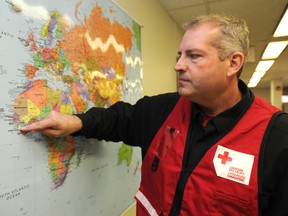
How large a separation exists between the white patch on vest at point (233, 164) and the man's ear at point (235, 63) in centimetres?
31

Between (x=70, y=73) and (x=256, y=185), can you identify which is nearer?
(x=256, y=185)

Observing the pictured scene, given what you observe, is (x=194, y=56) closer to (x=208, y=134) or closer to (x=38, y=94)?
(x=208, y=134)

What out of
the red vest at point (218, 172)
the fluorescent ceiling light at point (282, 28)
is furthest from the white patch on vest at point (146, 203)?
the fluorescent ceiling light at point (282, 28)

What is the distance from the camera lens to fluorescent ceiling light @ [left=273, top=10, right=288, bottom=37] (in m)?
2.52

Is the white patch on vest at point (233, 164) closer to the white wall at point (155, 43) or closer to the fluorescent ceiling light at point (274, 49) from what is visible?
the white wall at point (155, 43)

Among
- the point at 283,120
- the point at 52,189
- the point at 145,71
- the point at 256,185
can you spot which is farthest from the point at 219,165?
the point at 145,71

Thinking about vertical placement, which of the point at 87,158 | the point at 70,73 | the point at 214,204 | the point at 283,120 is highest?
the point at 70,73

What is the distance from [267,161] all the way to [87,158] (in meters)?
0.69

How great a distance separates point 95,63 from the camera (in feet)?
3.49

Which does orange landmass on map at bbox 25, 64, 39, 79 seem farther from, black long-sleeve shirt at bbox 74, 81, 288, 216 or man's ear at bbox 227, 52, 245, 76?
man's ear at bbox 227, 52, 245, 76

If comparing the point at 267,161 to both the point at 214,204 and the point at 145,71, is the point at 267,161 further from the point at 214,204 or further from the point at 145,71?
the point at 145,71

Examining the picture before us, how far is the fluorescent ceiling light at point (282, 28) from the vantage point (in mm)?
2521

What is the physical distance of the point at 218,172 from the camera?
83cm

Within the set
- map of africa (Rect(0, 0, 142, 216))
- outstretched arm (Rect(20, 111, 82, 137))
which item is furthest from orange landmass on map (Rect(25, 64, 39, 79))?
outstretched arm (Rect(20, 111, 82, 137))
